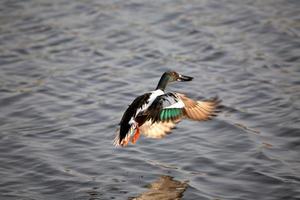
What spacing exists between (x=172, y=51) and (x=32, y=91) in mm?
2825

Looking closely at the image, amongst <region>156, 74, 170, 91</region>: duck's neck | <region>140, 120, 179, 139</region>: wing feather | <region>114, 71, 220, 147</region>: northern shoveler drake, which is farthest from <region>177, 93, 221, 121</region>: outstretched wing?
<region>156, 74, 170, 91</region>: duck's neck

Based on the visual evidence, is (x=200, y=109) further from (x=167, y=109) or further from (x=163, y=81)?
(x=163, y=81)

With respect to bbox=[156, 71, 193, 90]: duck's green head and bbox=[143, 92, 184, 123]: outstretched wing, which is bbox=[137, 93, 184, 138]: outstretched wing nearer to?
bbox=[143, 92, 184, 123]: outstretched wing

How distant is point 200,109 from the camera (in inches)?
292

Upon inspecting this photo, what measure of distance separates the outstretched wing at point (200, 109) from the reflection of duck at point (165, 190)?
85 cm

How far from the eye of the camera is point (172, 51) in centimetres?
1175

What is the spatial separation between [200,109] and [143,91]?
295cm

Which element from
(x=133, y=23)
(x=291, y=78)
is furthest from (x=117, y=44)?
(x=291, y=78)

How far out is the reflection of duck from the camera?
7.29 meters

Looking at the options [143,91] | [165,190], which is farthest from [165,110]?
[143,91]

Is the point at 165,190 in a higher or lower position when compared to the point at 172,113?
lower

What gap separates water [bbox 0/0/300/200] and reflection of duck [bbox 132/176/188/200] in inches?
0.8

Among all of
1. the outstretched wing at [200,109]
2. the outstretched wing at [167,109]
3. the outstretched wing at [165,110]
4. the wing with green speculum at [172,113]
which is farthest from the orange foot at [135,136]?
the outstretched wing at [200,109]

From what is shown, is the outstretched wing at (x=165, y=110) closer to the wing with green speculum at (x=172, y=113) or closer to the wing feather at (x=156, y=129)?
the wing with green speculum at (x=172, y=113)
